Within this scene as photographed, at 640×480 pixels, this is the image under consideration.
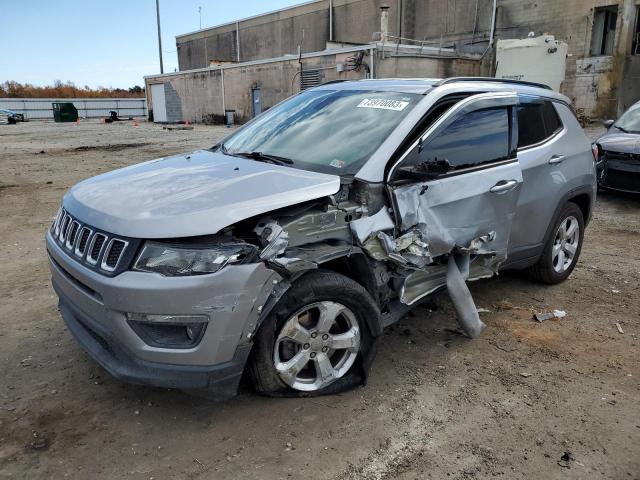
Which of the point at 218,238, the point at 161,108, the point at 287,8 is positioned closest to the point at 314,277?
the point at 218,238

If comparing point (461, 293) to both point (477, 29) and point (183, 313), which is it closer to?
point (183, 313)

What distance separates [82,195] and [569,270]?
14.3 ft

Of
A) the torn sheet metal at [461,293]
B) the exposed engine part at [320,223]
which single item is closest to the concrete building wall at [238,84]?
the torn sheet metal at [461,293]

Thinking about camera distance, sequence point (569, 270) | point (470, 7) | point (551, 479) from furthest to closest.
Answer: point (470, 7), point (569, 270), point (551, 479)

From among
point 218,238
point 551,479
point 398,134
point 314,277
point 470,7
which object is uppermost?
point 470,7

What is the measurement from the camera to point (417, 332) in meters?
4.00

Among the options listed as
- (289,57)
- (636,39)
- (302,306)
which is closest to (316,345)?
(302,306)

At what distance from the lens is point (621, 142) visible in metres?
8.30

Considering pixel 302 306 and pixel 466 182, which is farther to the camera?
pixel 466 182

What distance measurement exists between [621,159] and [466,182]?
19.9 feet

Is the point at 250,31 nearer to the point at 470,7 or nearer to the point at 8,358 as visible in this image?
the point at 470,7

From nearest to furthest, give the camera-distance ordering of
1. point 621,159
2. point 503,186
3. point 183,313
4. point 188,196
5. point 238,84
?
point 183,313 < point 188,196 < point 503,186 < point 621,159 < point 238,84

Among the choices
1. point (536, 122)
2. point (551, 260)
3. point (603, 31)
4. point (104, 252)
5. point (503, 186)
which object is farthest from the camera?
point (603, 31)

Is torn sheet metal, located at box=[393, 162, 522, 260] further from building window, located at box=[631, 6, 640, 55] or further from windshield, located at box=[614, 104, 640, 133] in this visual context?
building window, located at box=[631, 6, 640, 55]
